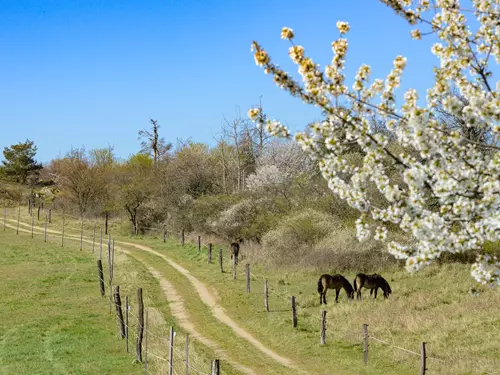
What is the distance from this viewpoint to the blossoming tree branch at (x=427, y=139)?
27.6 ft

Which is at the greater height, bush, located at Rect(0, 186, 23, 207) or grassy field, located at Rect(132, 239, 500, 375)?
bush, located at Rect(0, 186, 23, 207)

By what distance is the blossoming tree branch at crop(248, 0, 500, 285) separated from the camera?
27.6ft

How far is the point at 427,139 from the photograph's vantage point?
8.55 metres

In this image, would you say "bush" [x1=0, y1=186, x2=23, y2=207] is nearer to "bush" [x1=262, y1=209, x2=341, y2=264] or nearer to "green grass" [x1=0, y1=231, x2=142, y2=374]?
"green grass" [x1=0, y1=231, x2=142, y2=374]

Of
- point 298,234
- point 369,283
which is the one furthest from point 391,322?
point 298,234

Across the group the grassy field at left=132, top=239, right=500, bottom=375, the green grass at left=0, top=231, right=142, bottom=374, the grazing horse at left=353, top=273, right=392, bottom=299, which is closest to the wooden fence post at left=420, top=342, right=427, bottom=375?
the grassy field at left=132, top=239, right=500, bottom=375

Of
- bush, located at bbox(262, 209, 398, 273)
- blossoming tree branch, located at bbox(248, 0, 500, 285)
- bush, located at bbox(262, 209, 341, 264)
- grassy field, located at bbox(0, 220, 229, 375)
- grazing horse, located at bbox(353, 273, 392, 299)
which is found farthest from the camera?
bush, located at bbox(262, 209, 341, 264)

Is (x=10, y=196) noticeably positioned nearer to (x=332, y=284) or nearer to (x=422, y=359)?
(x=332, y=284)

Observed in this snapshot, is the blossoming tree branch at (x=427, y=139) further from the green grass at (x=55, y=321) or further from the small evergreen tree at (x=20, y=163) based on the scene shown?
the small evergreen tree at (x=20, y=163)

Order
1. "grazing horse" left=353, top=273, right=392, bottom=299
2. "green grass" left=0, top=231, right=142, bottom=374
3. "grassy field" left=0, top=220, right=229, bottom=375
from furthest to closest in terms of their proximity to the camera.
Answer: "grazing horse" left=353, top=273, right=392, bottom=299
"green grass" left=0, top=231, right=142, bottom=374
"grassy field" left=0, top=220, right=229, bottom=375

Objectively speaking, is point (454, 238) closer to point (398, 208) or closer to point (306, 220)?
point (398, 208)

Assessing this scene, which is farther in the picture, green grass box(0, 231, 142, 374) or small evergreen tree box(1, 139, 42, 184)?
small evergreen tree box(1, 139, 42, 184)

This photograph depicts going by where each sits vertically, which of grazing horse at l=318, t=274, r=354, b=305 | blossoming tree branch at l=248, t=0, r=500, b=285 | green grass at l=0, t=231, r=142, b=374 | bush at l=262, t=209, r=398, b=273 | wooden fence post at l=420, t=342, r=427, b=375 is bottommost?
green grass at l=0, t=231, r=142, b=374

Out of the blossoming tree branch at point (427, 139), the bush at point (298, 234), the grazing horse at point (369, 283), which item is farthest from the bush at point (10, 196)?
the blossoming tree branch at point (427, 139)
